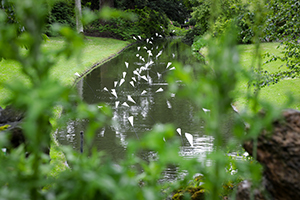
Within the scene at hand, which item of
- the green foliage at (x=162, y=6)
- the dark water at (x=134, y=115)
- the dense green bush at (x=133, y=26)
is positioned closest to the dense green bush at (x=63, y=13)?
the dense green bush at (x=133, y=26)

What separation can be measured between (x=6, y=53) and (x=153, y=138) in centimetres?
65

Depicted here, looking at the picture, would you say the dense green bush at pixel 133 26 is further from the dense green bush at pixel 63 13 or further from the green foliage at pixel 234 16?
the green foliage at pixel 234 16

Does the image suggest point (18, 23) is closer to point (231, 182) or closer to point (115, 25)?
point (231, 182)

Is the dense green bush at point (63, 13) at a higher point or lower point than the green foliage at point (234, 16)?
higher

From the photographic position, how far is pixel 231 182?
152 inches

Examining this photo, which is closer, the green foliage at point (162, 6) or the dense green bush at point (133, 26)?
the dense green bush at point (133, 26)

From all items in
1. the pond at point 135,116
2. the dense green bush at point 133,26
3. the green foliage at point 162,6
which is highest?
the green foliage at point 162,6

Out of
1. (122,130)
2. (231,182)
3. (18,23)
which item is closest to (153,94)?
(122,130)

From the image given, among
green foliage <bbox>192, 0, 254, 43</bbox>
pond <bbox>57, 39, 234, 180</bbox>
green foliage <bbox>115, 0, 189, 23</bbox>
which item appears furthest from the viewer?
green foliage <bbox>115, 0, 189, 23</bbox>

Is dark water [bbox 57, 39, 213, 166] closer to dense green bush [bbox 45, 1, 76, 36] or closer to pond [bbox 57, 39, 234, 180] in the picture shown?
pond [bbox 57, 39, 234, 180]

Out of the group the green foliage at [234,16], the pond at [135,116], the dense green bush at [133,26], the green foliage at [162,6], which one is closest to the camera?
the green foliage at [234,16]

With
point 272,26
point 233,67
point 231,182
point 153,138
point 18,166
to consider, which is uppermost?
point 272,26

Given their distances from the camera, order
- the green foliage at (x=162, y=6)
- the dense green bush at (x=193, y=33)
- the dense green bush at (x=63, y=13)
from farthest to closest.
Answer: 1. the green foliage at (x=162, y=6)
2. the dense green bush at (x=193, y=33)
3. the dense green bush at (x=63, y=13)

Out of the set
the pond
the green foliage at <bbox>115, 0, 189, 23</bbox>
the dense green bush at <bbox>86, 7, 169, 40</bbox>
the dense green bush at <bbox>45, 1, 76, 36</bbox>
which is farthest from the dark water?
the green foliage at <bbox>115, 0, 189, 23</bbox>
